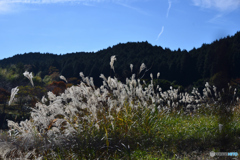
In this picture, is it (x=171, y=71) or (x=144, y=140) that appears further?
(x=171, y=71)

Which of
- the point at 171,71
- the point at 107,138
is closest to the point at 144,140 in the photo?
the point at 107,138

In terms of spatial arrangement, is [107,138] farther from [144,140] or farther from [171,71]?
[171,71]

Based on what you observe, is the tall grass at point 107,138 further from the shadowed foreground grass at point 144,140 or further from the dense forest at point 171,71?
the dense forest at point 171,71

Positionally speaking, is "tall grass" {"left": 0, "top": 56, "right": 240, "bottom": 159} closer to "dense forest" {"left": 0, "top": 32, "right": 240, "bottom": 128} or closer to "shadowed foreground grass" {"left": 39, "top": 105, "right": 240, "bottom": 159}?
"shadowed foreground grass" {"left": 39, "top": 105, "right": 240, "bottom": 159}

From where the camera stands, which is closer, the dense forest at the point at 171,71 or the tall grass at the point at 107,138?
the tall grass at the point at 107,138

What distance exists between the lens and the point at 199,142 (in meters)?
3.15

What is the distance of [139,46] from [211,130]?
1510 inches


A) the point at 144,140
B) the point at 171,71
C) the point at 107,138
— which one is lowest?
the point at 144,140

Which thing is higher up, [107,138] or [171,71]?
[171,71]

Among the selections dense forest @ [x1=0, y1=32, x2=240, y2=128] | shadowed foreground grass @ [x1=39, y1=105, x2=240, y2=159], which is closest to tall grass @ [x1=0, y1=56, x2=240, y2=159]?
shadowed foreground grass @ [x1=39, y1=105, x2=240, y2=159]

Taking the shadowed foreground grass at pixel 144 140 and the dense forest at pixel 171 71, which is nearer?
the shadowed foreground grass at pixel 144 140

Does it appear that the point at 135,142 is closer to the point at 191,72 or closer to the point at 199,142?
the point at 199,142

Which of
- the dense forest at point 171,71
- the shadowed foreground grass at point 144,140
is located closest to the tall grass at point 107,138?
the shadowed foreground grass at point 144,140

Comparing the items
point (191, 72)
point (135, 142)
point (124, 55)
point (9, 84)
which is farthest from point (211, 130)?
point (124, 55)
